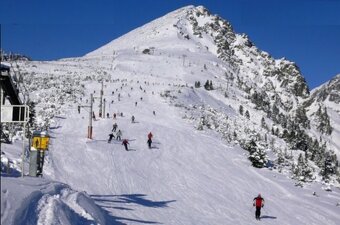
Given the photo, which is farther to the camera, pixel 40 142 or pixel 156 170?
pixel 156 170

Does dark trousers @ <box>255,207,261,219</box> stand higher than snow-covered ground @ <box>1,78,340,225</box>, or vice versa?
snow-covered ground @ <box>1,78,340,225</box>

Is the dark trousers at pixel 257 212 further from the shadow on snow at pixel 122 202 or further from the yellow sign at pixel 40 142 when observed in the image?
the yellow sign at pixel 40 142

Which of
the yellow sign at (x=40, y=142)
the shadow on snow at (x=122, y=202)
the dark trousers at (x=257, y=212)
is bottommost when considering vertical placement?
the dark trousers at (x=257, y=212)

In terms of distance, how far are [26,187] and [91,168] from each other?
14.4 metres

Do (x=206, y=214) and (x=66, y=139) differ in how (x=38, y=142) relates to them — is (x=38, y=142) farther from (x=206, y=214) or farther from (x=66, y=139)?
(x=66, y=139)

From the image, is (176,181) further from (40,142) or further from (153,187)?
(40,142)

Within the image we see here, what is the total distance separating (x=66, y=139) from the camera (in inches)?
1278

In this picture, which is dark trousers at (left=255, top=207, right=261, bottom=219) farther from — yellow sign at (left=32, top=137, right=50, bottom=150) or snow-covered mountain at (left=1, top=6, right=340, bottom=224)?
yellow sign at (left=32, top=137, right=50, bottom=150)

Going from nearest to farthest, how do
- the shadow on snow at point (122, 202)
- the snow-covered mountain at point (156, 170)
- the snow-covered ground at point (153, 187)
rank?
the snow-covered ground at point (153, 187), the shadow on snow at point (122, 202), the snow-covered mountain at point (156, 170)

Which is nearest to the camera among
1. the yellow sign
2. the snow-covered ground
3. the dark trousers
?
the snow-covered ground

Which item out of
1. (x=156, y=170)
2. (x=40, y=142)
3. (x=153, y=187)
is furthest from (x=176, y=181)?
(x=40, y=142)

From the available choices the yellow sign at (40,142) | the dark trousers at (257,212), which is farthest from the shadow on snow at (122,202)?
the dark trousers at (257,212)

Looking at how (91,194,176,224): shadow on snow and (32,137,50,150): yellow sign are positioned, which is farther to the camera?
(91,194,176,224): shadow on snow

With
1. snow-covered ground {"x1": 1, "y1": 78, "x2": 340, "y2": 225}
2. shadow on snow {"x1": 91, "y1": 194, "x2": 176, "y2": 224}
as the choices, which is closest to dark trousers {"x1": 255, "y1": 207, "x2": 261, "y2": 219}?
snow-covered ground {"x1": 1, "y1": 78, "x2": 340, "y2": 225}
